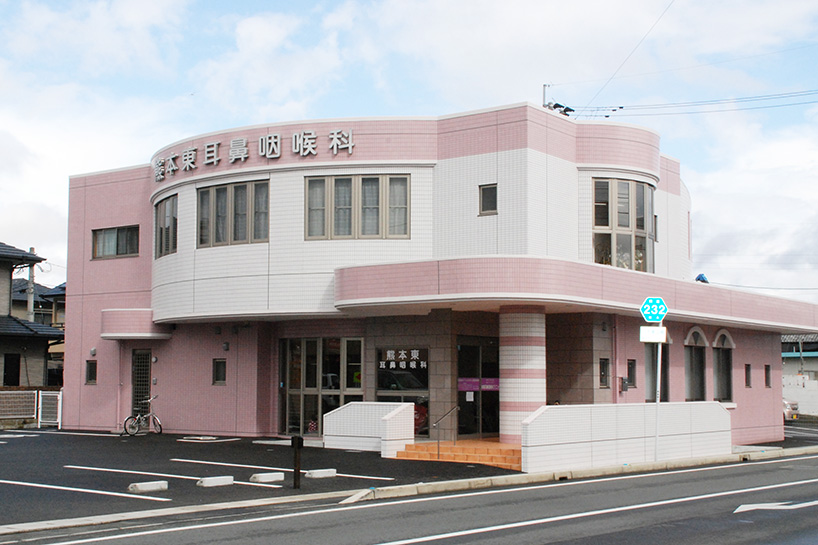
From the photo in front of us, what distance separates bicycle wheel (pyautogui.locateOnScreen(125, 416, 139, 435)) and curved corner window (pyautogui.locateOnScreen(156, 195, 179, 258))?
4.74m

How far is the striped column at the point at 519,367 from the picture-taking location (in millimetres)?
20281

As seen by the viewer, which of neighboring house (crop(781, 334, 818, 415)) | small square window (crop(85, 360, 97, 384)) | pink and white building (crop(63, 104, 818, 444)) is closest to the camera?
pink and white building (crop(63, 104, 818, 444))

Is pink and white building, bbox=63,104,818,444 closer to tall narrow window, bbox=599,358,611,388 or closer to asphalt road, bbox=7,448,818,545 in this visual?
tall narrow window, bbox=599,358,611,388

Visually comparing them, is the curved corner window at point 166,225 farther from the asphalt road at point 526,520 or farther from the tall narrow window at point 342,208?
the asphalt road at point 526,520

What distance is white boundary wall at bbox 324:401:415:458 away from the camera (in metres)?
20.2

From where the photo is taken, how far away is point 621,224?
23.6 metres

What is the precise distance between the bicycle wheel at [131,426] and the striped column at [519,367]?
11316mm

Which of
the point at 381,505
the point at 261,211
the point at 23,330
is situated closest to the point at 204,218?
the point at 261,211

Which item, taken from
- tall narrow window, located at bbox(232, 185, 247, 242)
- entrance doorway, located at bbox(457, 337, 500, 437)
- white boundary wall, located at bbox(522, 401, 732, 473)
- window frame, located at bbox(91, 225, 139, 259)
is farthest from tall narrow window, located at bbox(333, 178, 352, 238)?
window frame, located at bbox(91, 225, 139, 259)

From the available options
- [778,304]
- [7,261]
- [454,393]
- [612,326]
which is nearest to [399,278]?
[454,393]

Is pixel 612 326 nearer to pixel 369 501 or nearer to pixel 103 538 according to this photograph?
pixel 369 501

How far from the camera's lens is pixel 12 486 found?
15.4 m

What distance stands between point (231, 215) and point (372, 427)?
22.9 ft

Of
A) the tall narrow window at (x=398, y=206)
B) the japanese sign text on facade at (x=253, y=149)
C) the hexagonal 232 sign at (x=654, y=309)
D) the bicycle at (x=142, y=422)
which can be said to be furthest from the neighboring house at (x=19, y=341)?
the hexagonal 232 sign at (x=654, y=309)
